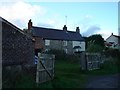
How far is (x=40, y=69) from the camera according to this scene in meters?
13.0

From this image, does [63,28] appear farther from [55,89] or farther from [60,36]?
[55,89]

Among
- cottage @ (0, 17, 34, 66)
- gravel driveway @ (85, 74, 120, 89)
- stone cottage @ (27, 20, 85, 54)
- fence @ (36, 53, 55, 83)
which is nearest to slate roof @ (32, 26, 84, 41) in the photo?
stone cottage @ (27, 20, 85, 54)

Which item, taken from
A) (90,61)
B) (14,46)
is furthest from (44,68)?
(90,61)

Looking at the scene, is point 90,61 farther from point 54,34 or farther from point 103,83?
point 54,34

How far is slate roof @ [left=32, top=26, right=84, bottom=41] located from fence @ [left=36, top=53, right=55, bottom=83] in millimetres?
43301

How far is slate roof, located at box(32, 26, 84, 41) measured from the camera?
59.8 metres

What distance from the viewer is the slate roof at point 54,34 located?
59.8 metres

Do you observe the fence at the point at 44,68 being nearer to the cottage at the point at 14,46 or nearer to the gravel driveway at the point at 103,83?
the gravel driveway at the point at 103,83

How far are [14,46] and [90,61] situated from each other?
799 centimetres

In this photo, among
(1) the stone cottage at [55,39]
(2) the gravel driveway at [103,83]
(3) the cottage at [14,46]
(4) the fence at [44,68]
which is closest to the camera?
(4) the fence at [44,68]

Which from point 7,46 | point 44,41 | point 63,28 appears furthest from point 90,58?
point 63,28

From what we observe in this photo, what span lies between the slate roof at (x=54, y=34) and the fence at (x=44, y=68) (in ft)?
142

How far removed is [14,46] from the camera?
20.9 meters

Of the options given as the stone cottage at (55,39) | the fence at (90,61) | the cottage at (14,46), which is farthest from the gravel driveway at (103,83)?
the stone cottage at (55,39)
